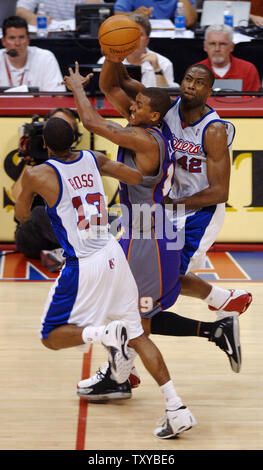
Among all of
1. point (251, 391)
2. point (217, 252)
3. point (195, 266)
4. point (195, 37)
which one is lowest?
point (217, 252)

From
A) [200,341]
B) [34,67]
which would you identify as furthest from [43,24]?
[200,341]

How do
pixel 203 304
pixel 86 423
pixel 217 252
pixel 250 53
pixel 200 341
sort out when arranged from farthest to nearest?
1. pixel 250 53
2. pixel 217 252
3. pixel 203 304
4. pixel 200 341
5. pixel 86 423

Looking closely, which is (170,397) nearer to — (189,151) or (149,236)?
(149,236)

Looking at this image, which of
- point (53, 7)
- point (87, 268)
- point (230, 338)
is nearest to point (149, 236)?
point (87, 268)

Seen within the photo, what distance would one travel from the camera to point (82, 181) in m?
4.23

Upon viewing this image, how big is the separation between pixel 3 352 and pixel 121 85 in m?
1.99

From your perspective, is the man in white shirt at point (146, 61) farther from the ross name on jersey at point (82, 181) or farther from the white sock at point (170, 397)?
the white sock at point (170, 397)

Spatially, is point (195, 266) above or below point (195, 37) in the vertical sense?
below

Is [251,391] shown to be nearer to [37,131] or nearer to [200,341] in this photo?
[200,341]

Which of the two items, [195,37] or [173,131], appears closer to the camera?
[173,131]

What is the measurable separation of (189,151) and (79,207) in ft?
3.47

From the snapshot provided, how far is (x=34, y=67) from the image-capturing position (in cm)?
883

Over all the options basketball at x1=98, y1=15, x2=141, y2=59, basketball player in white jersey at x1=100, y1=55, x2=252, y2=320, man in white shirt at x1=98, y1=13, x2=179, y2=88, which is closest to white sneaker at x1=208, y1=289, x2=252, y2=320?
basketball player in white jersey at x1=100, y1=55, x2=252, y2=320

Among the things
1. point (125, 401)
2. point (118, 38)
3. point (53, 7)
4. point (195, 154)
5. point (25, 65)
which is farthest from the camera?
point (53, 7)
